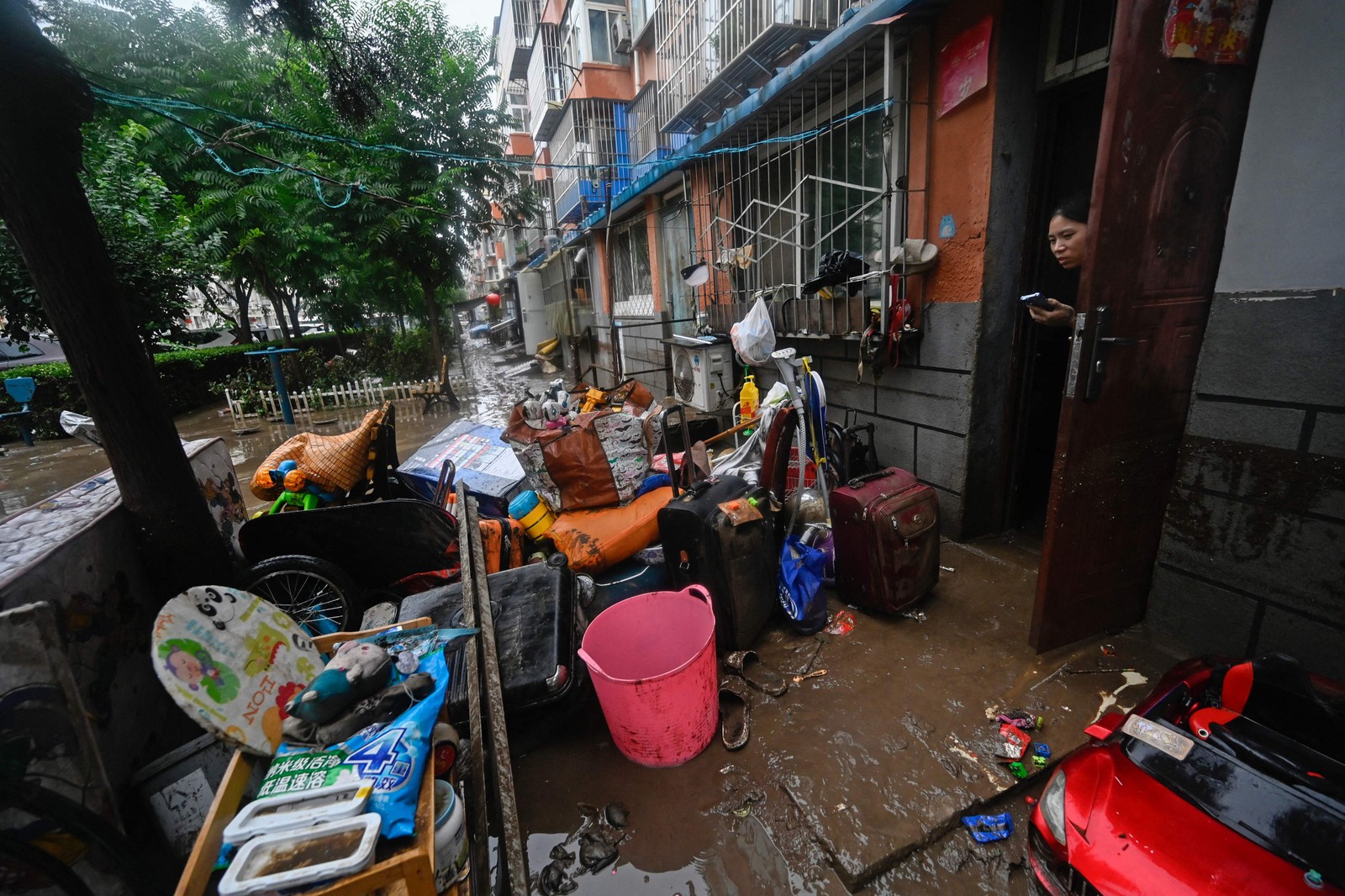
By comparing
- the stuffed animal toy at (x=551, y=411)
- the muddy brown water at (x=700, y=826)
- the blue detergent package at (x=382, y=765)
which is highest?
the stuffed animal toy at (x=551, y=411)

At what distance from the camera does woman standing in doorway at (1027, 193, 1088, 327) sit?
2488 millimetres

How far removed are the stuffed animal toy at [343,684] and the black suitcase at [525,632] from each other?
1.22ft

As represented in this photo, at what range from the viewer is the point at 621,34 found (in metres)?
11.0

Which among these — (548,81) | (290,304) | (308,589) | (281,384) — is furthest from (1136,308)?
(290,304)

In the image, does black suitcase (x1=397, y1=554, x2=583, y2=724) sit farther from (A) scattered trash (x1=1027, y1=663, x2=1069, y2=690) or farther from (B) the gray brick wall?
(B) the gray brick wall

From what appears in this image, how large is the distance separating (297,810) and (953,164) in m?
4.48

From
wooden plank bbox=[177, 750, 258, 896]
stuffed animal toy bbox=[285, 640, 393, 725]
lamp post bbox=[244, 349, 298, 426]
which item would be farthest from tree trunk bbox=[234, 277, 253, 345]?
wooden plank bbox=[177, 750, 258, 896]

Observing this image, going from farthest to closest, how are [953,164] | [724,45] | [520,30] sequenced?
1. [520,30]
2. [724,45]
3. [953,164]

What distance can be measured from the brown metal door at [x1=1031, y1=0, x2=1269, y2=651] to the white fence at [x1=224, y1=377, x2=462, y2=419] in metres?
11.2

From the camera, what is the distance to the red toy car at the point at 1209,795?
1.13 meters

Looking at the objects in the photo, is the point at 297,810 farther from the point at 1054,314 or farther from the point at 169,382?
the point at 169,382

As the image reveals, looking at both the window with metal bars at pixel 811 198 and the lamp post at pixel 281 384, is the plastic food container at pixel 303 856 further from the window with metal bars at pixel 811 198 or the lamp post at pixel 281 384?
the lamp post at pixel 281 384

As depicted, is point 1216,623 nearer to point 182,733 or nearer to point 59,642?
point 59,642

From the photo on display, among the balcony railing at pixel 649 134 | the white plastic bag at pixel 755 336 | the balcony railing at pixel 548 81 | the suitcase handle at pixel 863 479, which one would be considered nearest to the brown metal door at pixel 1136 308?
the suitcase handle at pixel 863 479
